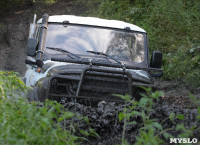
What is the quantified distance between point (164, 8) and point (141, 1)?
2.21 metres

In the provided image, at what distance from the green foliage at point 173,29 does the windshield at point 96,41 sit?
2.59 m

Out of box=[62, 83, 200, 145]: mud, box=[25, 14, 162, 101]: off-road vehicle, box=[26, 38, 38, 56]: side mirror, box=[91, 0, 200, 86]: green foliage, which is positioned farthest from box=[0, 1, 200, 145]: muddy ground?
box=[26, 38, 38, 56]: side mirror

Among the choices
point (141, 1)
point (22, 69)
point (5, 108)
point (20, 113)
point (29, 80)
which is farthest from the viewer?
point (141, 1)

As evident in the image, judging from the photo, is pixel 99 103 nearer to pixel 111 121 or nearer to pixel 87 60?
pixel 111 121

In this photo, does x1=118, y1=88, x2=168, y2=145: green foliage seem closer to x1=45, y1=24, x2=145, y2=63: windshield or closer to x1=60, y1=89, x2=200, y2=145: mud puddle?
x1=60, y1=89, x2=200, y2=145: mud puddle

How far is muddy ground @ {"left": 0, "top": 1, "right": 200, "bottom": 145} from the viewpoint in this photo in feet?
13.1

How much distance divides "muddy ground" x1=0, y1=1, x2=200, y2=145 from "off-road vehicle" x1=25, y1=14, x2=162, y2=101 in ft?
1.10

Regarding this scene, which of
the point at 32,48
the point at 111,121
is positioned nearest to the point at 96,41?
the point at 32,48

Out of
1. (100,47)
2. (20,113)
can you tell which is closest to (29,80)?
(100,47)

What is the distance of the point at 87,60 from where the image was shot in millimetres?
5012

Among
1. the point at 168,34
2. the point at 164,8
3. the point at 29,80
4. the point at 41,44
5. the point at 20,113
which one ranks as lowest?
the point at 20,113

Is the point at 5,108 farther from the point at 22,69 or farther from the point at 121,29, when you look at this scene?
the point at 22,69

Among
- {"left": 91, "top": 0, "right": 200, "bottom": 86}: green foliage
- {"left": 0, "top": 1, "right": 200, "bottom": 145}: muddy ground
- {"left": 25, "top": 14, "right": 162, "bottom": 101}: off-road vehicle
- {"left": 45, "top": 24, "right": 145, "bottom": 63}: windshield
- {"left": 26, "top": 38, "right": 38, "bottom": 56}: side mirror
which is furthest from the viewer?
{"left": 91, "top": 0, "right": 200, "bottom": 86}: green foliage

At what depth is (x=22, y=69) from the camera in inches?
482
